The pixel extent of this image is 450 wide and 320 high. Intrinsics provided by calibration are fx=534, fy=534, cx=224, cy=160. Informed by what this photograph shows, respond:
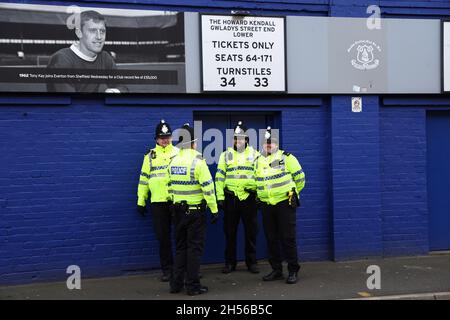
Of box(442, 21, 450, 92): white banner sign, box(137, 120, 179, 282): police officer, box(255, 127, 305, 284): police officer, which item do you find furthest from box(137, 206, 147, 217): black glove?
box(442, 21, 450, 92): white banner sign

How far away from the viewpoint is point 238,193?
7.62 metres

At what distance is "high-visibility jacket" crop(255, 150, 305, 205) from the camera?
6.99 m

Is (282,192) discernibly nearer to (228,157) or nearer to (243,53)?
(228,157)

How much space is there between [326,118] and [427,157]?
1.93m

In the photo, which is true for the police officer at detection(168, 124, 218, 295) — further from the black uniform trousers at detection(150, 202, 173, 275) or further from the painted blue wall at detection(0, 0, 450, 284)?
the painted blue wall at detection(0, 0, 450, 284)

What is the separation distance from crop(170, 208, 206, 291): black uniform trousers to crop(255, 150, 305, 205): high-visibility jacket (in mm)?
1004

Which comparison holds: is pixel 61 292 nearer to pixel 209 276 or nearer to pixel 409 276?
pixel 209 276

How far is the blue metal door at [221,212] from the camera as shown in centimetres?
820

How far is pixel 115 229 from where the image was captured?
758cm

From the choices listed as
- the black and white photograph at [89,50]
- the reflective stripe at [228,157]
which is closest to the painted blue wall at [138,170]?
the black and white photograph at [89,50]

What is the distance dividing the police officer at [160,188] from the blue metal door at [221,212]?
109cm

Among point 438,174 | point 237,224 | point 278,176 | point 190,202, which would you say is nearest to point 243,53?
point 278,176

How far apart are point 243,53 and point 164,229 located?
2.87 metres

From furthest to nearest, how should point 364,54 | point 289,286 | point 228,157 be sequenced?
point 364,54, point 228,157, point 289,286
